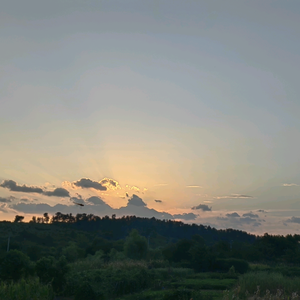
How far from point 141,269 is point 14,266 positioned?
38.0 ft

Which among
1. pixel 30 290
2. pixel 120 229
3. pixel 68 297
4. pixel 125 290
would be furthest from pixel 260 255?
pixel 120 229

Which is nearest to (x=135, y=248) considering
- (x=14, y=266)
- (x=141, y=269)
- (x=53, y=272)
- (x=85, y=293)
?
(x=141, y=269)

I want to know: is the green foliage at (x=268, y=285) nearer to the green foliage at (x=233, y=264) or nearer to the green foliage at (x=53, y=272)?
the green foliage at (x=53, y=272)

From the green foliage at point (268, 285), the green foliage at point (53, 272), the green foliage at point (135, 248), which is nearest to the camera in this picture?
the green foliage at point (268, 285)

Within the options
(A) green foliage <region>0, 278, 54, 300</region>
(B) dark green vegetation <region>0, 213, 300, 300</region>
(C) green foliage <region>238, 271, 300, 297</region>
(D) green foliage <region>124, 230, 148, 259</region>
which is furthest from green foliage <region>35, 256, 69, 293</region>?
(D) green foliage <region>124, 230, 148, 259</region>

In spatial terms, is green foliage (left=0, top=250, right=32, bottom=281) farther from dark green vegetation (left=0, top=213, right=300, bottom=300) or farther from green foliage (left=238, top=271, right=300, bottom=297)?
green foliage (left=238, top=271, right=300, bottom=297)

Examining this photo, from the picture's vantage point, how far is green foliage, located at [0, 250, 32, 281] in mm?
23891

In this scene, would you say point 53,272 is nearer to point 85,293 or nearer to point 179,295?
point 85,293

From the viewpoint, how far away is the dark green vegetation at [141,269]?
2095 cm

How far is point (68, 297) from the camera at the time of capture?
2311 centimetres

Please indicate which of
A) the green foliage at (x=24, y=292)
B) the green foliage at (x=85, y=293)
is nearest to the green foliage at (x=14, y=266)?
the green foliage at (x=24, y=292)

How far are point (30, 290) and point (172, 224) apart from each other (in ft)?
464

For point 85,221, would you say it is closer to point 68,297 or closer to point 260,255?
point 260,255

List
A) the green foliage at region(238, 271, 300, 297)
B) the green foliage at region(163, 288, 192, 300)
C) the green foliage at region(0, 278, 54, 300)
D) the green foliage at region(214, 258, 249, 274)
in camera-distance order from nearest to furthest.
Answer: the green foliage at region(0, 278, 54, 300) < the green foliage at region(163, 288, 192, 300) < the green foliage at region(238, 271, 300, 297) < the green foliage at region(214, 258, 249, 274)
